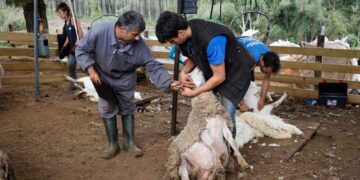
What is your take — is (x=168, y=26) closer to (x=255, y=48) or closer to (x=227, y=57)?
(x=227, y=57)

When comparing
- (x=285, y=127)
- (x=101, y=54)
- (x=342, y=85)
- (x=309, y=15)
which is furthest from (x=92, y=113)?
(x=309, y=15)

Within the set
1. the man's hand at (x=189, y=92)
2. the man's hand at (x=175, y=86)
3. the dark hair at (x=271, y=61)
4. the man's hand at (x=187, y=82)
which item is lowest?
the man's hand at (x=189, y=92)

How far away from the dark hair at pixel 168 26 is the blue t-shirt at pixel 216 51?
0.27m

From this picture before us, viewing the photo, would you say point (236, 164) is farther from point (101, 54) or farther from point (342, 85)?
point (342, 85)

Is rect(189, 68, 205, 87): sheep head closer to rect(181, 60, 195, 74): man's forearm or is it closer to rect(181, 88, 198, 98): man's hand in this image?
rect(181, 60, 195, 74): man's forearm

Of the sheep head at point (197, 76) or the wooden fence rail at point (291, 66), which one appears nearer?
the sheep head at point (197, 76)

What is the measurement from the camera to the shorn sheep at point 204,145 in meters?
3.26

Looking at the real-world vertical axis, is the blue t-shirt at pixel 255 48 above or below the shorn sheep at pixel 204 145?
above

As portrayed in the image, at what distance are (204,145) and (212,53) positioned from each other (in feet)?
2.50

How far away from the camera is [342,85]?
6871 mm

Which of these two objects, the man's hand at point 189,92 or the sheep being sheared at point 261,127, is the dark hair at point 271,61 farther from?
the man's hand at point 189,92

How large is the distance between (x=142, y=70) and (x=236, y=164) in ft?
17.0

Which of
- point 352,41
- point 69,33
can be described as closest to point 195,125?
point 69,33

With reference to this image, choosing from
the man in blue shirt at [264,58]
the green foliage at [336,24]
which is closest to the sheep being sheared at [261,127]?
the man in blue shirt at [264,58]
